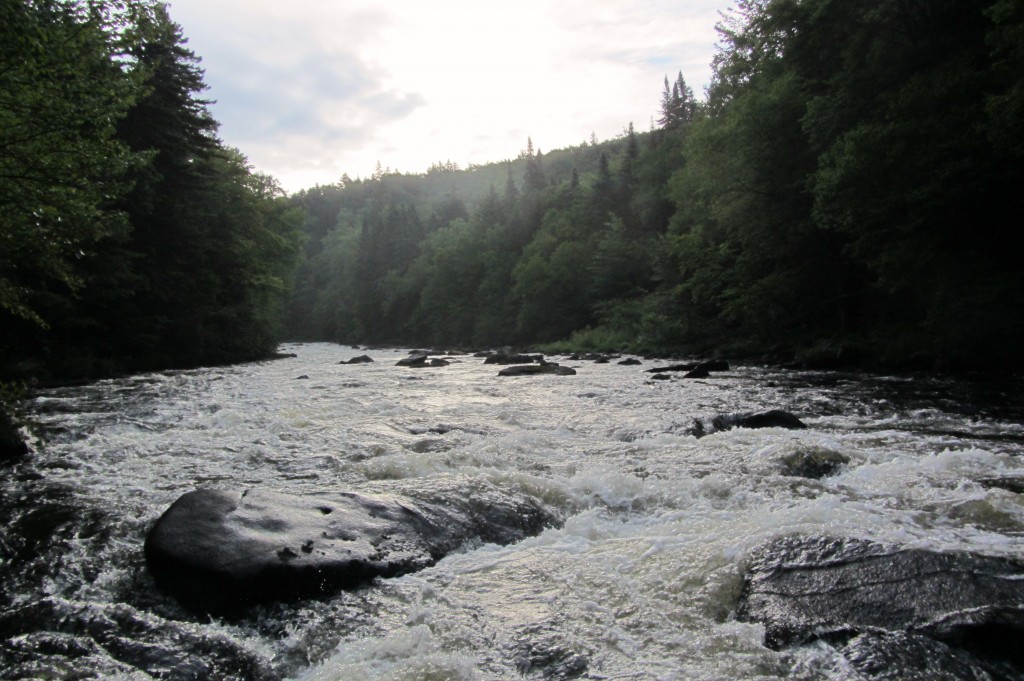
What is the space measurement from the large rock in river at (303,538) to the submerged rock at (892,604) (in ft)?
7.05

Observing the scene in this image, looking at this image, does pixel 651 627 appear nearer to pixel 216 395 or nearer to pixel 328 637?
pixel 328 637

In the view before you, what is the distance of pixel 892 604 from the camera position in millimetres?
3340

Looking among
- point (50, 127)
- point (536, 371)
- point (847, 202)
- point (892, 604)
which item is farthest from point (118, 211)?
point (847, 202)

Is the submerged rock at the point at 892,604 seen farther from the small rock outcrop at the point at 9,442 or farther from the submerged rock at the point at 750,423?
the small rock outcrop at the point at 9,442

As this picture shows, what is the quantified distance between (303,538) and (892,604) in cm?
391

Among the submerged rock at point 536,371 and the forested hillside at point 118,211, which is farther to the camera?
the submerged rock at point 536,371

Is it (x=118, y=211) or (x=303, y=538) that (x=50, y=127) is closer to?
(x=303, y=538)

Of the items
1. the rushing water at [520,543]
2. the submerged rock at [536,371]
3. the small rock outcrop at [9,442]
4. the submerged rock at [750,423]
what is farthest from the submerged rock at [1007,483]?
the submerged rock at [536,371]

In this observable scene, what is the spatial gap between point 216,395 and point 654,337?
24.0 m

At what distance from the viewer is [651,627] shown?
349 centimetres

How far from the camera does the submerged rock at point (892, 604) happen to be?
116 inches

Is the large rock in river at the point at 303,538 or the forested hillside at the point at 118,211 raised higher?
the forested hillside at the point at 118,211

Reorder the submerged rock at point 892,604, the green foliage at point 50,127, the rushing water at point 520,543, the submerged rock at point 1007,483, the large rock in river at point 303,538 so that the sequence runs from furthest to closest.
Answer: the green foliage at point 50,127, the submerged rock at point 1007,483, the large rock in river at point 303,538, the rushing water at point 520,543, the submerged rock at point 892,604

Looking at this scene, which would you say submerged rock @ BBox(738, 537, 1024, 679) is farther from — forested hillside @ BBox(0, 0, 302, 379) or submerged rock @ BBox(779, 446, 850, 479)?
forested hillside @ BBox(0, 0, 302, 379)
